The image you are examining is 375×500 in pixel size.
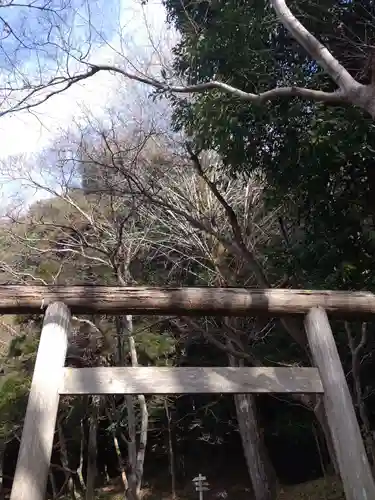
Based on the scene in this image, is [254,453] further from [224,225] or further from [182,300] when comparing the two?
[182,300]

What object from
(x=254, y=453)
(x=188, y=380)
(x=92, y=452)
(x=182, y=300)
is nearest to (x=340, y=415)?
(x=188, y=380)

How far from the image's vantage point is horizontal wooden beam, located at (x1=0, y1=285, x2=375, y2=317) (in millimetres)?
3199

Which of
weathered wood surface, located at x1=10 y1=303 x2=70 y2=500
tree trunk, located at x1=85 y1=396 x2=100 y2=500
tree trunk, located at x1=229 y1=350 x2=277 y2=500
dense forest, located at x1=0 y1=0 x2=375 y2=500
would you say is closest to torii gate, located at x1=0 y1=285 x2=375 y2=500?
weathered wood surface, located at x1=10 y1=303 x2=70 y2=500

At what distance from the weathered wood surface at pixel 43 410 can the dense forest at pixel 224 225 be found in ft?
9.63

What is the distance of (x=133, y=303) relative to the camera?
10.5 ft

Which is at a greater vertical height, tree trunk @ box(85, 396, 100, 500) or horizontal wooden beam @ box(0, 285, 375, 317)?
tree trunk @ box(85, 396, 100, 500)

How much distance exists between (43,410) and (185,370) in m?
0.88

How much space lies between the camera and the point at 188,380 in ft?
10.0

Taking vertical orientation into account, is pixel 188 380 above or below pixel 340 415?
above

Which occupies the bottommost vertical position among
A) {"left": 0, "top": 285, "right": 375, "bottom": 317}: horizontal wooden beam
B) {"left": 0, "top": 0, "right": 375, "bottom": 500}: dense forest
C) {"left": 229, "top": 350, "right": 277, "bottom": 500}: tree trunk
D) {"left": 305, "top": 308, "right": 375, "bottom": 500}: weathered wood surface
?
{"left": 305, "top": 308, "right": 375, "bottom": 500}: weathered wood surface

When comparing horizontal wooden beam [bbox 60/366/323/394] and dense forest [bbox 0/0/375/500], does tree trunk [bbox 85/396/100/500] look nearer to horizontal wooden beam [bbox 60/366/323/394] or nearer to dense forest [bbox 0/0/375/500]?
dense forest [bbox 0/0/375/500]

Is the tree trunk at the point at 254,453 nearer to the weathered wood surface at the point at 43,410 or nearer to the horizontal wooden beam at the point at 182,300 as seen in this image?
the horizontal wooden beam at the point at 182,300

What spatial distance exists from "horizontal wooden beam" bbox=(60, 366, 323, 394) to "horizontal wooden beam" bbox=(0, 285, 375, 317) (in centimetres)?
40

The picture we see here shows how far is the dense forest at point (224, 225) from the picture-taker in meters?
5.40
